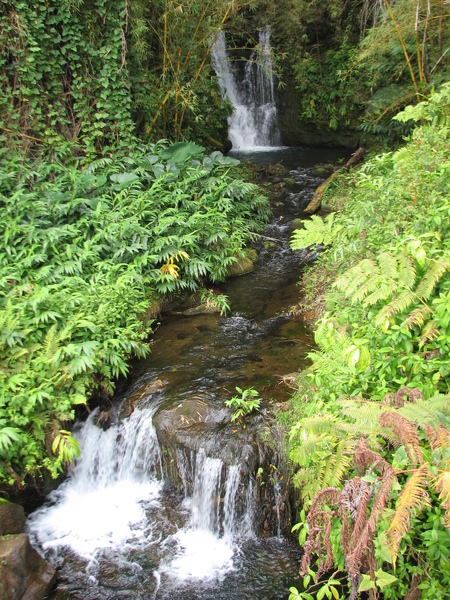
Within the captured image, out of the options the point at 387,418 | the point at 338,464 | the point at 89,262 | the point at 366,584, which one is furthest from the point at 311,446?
the point at 89,262

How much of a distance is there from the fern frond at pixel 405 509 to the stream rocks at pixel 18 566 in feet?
11.0

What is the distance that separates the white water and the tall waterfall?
41.1 feet

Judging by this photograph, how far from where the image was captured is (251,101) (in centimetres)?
1555

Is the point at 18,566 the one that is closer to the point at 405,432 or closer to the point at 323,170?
the point at 405,432

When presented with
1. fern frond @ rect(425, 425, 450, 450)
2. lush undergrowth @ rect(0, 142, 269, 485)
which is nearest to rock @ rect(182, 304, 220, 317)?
lush undergrowth @ rect(0, 142, 269, 485)

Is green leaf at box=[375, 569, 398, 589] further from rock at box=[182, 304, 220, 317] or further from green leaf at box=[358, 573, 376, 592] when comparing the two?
rock at box=[182, 304, 220, 317]

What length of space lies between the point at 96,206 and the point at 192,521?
5322mm

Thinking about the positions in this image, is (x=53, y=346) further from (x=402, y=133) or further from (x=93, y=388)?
(x=402, y=133)

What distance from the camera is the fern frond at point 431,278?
3.07 m

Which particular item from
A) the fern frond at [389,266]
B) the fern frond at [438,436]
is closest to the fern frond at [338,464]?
the fern frond at [438,436]

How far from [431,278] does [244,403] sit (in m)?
2.47

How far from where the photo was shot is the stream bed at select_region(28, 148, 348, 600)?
405cm

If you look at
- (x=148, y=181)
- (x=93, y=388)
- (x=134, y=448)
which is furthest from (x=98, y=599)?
(x=148, y=181)

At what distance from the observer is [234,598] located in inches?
149
